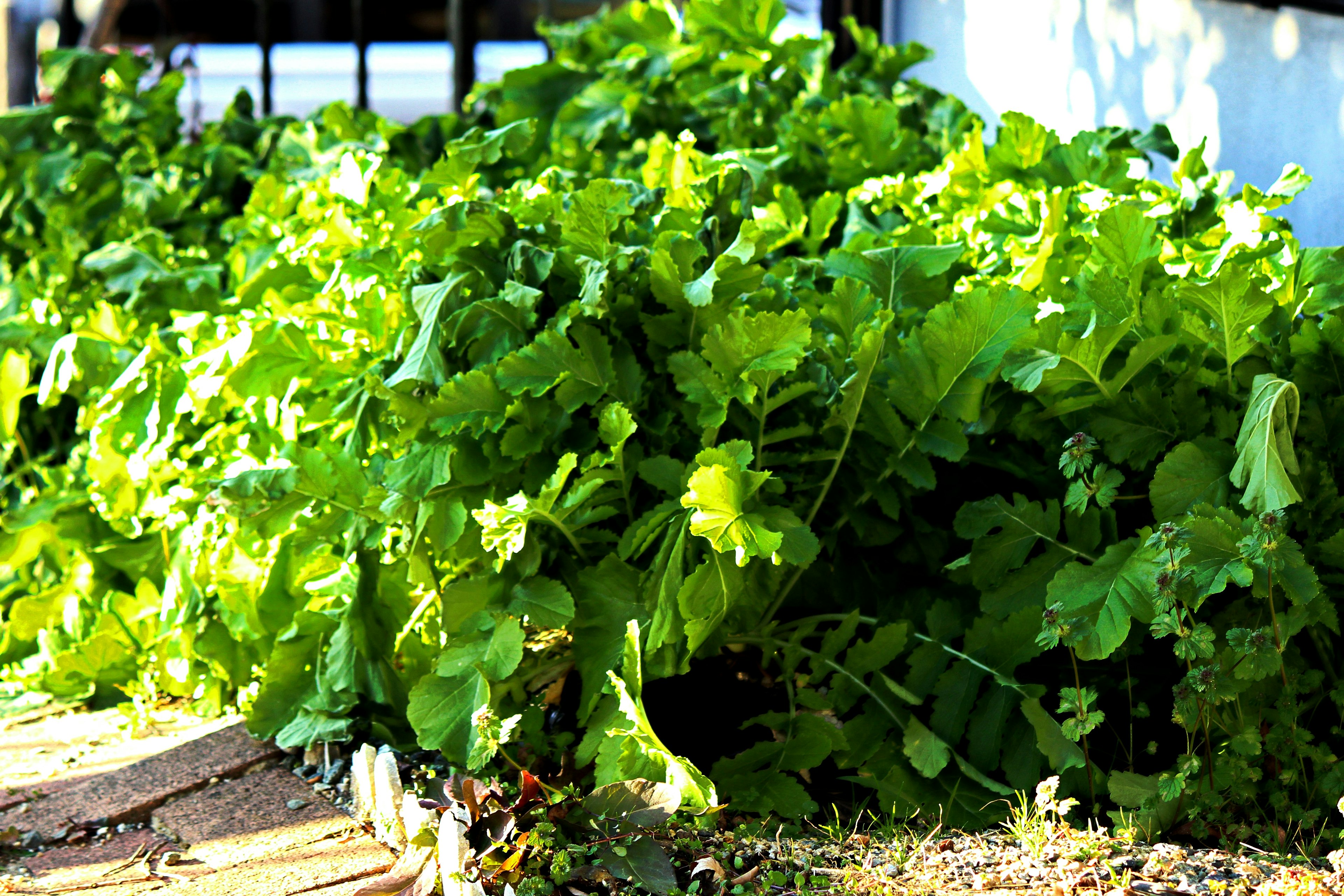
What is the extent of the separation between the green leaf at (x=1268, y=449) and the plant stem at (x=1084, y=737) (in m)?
0.37

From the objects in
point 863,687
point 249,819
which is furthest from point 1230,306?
point 249,819

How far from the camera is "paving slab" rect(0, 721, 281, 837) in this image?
7.97 ft

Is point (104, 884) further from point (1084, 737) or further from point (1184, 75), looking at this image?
point (1184, 75)

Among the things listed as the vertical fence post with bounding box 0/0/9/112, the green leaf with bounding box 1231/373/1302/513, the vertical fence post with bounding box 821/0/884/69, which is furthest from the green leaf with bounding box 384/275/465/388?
the vertical fence post with bounding box 0/0/9/112

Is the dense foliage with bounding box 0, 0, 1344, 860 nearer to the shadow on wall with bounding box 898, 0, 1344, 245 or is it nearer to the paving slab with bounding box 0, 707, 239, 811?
the paving slab with bounding box 0, 707, 239, 811

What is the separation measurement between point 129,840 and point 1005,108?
364cm

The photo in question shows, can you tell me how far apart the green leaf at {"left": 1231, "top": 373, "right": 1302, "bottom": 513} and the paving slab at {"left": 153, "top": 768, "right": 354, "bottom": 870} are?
5.32ft

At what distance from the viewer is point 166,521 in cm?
299

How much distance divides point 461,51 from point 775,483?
5.02 m

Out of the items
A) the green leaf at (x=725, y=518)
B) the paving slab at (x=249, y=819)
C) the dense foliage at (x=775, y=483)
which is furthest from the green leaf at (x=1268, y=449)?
the paving slab at (x=249, y=819)

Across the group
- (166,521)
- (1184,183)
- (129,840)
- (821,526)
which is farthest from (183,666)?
(1184,183)

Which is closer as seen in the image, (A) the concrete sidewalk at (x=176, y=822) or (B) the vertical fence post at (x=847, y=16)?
(A) the concrete sidewalk at (x=176, y=822)

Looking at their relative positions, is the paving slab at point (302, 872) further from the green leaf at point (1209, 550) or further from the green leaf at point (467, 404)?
the green leaf at point (1209, 550)

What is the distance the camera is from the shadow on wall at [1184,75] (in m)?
2.97
